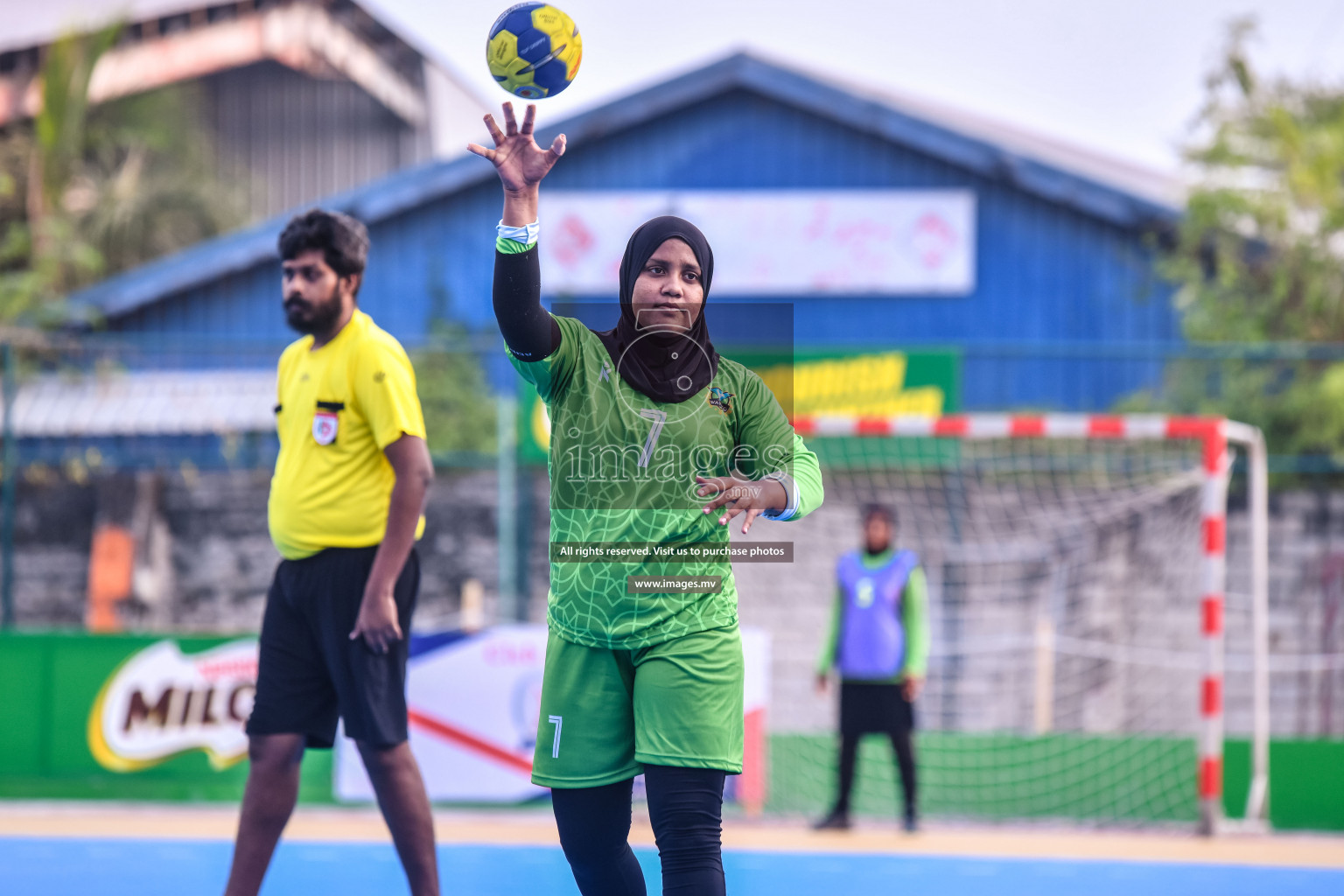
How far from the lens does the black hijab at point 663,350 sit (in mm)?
2990

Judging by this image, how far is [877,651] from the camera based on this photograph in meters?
7.61

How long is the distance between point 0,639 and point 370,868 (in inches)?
133

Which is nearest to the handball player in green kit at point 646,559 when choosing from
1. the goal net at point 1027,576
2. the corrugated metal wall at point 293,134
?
the goal net at point 1027,576

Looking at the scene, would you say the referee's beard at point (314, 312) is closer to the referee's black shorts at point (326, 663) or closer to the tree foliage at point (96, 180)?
the referee's black shorts at point (326, 663)

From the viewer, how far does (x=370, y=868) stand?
19.1 feet

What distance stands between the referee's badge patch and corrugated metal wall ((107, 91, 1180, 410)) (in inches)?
358

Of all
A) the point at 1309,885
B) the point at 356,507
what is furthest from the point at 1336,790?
the point at 356,507

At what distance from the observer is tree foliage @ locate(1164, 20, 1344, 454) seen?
1010 centimetres

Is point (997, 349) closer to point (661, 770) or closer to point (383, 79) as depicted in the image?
point (661, 770)

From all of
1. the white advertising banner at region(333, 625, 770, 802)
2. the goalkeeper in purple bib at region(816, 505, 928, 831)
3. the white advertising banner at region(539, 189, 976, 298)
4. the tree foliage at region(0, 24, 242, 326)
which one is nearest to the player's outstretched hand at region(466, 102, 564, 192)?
the white advertising banner at region(333, 625, 770, 802)

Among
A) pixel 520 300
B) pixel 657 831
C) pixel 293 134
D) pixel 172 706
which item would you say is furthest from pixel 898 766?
pixel 293 134

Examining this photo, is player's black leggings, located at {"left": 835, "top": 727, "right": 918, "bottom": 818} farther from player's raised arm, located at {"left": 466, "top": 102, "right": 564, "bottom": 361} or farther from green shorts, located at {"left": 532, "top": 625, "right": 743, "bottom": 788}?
player's raised arm, located at {"left": 466, "top": 102, "right": 564, "bottom": 361}

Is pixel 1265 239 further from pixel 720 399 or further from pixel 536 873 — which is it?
pixel 720 399

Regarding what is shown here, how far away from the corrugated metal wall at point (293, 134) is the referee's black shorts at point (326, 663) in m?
16.2
